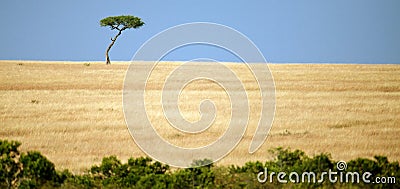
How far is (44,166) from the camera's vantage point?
14336mm

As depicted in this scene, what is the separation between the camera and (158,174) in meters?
14.1

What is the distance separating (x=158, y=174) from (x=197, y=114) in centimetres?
1626

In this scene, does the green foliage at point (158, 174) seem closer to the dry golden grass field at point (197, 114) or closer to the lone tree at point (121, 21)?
the dry golden grass field at point (197, 114)

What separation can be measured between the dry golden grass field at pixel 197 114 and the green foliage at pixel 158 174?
4.34m

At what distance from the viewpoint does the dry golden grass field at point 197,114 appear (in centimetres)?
2284

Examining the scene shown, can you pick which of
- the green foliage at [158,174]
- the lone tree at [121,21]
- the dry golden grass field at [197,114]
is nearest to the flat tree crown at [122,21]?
the lone tree at [121,21]

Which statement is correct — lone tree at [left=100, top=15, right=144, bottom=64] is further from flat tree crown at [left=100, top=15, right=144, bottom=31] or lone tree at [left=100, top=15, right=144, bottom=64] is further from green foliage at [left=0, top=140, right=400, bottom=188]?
green foliage at [left=0, top=140, right=400, bottom=188]

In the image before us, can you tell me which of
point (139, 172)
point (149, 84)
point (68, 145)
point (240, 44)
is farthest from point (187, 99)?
point (139, 172)

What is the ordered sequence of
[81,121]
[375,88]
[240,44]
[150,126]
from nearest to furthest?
[240,44], [150,126], [81,121], [375,88]

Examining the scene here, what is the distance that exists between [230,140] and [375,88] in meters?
20.3

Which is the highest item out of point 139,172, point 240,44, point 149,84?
point 149,84

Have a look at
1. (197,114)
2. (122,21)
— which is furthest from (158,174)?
(122,21)

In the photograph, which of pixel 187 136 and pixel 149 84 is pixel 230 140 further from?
pixel 149 84

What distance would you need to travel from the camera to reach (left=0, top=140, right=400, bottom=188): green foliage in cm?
1368
